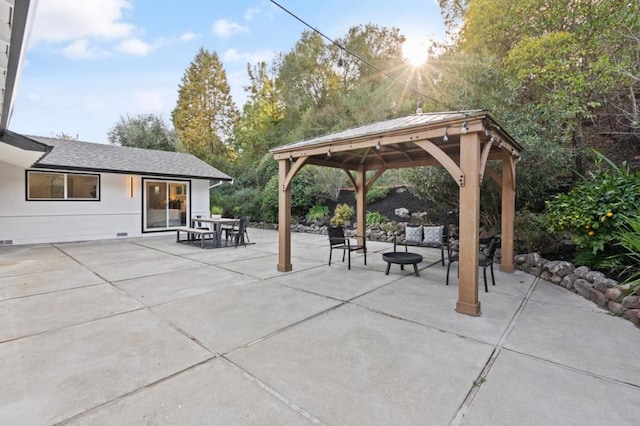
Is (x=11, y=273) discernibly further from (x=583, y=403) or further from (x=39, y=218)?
(x=583, y=403)

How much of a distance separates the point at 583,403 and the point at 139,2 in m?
7.41

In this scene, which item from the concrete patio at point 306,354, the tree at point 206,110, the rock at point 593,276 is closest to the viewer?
the concrete patio at point 306,354

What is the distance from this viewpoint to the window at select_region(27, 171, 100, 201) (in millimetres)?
8953

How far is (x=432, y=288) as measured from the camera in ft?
15.2

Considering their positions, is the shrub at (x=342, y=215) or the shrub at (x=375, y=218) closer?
the shrub at (x=375, y=218)

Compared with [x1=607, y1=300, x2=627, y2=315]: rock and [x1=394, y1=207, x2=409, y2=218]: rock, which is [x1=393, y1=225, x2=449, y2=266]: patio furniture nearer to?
[x1=394, y1=207, x2=409, y2=218]: rock

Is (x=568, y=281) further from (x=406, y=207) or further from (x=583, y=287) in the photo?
(x=406, y=207)

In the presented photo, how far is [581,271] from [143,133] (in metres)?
22.7

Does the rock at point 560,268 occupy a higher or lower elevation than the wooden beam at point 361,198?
lower

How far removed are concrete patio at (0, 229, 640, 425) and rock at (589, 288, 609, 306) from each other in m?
0.14

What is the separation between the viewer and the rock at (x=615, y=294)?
3.68 meters

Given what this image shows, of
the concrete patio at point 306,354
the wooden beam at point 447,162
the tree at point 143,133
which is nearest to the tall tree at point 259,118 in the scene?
the tree at point 143,133

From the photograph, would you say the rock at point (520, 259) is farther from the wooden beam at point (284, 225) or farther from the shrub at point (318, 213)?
the shrub at point (318, 213)

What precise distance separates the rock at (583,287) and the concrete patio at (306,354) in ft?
0.76
